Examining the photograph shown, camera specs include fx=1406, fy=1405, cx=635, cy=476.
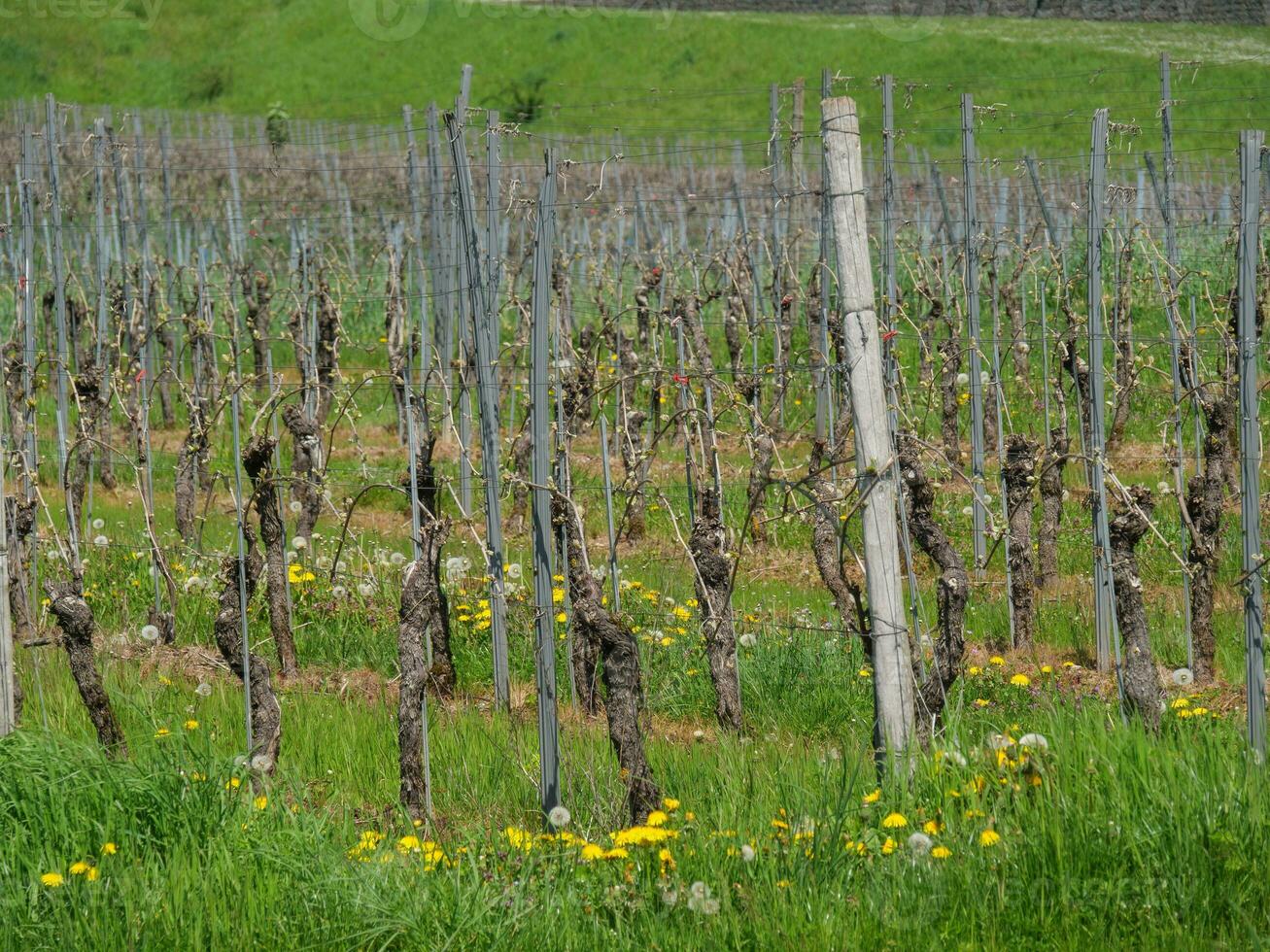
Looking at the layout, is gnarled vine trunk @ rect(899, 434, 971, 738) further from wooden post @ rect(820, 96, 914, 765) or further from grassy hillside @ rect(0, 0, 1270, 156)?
grassy hillside @ rect(0, 0, 1270, 156)

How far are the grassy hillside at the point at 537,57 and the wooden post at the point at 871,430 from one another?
103 ft

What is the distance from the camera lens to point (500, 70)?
4269 cm

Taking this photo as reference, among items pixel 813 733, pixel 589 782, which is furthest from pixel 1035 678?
pixel 589 782

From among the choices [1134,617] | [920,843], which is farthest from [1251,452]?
[920,843]

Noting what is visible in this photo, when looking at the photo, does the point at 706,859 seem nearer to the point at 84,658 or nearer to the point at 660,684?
the point at 660,684

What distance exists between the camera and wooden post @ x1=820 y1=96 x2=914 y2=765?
4.21 m

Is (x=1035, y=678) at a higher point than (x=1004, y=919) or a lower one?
lower

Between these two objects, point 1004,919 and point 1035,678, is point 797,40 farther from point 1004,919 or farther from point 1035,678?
point 1004,919

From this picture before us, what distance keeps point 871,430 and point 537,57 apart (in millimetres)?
41403

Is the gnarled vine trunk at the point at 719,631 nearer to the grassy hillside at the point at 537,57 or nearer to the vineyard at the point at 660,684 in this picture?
the vineyard at the point at 660,684

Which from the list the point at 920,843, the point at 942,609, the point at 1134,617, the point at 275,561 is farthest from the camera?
the point at 275,561

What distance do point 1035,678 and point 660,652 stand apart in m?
1.65

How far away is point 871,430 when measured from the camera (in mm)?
4234

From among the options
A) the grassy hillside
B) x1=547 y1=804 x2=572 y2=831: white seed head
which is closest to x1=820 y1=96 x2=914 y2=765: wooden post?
x1=547 y1=804 x2=572 y2=831: white seed head
